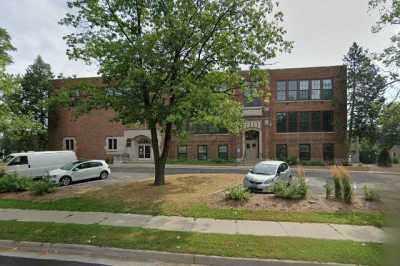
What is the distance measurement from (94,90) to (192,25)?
18.4 feet

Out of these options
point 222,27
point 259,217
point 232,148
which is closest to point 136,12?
point 222,27

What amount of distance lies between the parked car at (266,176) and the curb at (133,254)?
7247 millimetres

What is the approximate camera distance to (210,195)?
11.9m

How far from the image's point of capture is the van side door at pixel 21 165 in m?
19.3

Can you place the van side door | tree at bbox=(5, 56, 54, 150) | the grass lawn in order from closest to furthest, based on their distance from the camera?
the grass lawn
the van side door
tree at bbox=(5, 56, 54, 150)

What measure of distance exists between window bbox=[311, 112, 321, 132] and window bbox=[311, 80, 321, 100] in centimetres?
211

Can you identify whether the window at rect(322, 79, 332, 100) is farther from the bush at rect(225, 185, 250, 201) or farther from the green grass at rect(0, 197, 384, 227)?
the bush at rect(225, 185, 250, 201)

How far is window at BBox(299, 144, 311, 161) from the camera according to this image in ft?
115

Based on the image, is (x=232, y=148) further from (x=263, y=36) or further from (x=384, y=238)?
(x=384, y=238)

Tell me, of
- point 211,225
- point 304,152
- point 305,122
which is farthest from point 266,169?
point 305,122

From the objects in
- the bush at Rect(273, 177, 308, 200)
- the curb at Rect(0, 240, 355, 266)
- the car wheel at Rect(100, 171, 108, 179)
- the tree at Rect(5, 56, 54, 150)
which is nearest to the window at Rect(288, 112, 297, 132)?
the car wheel at Rect(100, 171, 108, 179)

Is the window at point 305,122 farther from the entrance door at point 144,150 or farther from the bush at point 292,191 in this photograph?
the bush at point 292,191

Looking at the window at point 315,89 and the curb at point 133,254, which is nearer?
the curb at point 133,254

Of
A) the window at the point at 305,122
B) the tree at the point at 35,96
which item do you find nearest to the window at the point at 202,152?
the window at the point at 305,122
